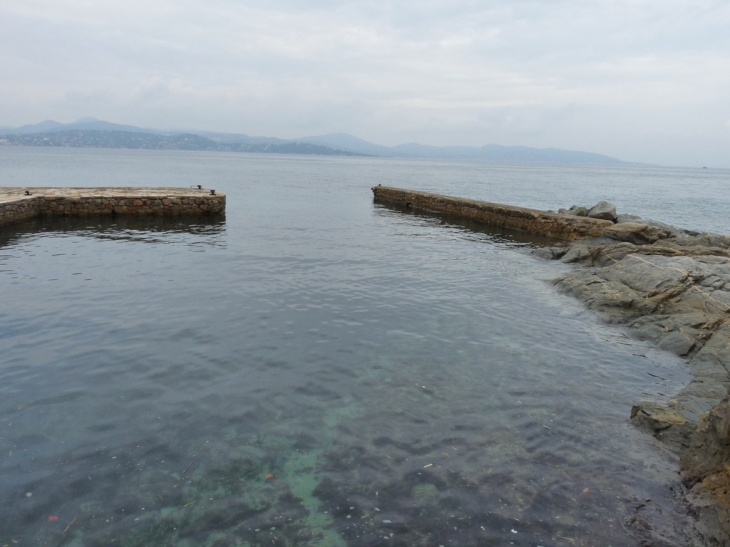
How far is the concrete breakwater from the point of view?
25.7 meters

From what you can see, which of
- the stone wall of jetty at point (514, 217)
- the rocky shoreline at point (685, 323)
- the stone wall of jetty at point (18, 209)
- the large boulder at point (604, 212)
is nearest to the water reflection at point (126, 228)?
the stone wall of jetty at point (18, 209)

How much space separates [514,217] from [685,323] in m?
19.6

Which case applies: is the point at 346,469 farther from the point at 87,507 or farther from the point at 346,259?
the point at 346,259

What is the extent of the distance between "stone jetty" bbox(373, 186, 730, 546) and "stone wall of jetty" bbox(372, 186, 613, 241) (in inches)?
2.9

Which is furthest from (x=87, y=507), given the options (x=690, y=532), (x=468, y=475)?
(x=690, y=532)

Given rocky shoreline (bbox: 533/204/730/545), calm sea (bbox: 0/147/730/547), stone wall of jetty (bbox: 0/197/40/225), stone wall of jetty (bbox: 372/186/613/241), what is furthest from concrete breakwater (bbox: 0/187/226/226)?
rocky shoreline (bbox: 533/204/730/545)

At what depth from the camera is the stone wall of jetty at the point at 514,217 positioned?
27344 mm

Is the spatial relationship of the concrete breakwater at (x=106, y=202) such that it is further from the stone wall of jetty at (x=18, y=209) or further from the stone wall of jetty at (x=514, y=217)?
the stone wall of jetty at (x=514, y=217)

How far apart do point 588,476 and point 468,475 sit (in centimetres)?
173

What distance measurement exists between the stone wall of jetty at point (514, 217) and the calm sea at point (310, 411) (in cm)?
1292

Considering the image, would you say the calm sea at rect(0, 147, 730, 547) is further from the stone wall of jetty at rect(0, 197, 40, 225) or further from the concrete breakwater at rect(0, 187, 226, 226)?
the concrete breakwater at rect(0, 187, 226, 226)

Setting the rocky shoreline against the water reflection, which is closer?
the rocky shoreline

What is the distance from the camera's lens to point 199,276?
616 inches

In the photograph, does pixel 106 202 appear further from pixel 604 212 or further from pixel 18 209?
pixel 604 212
